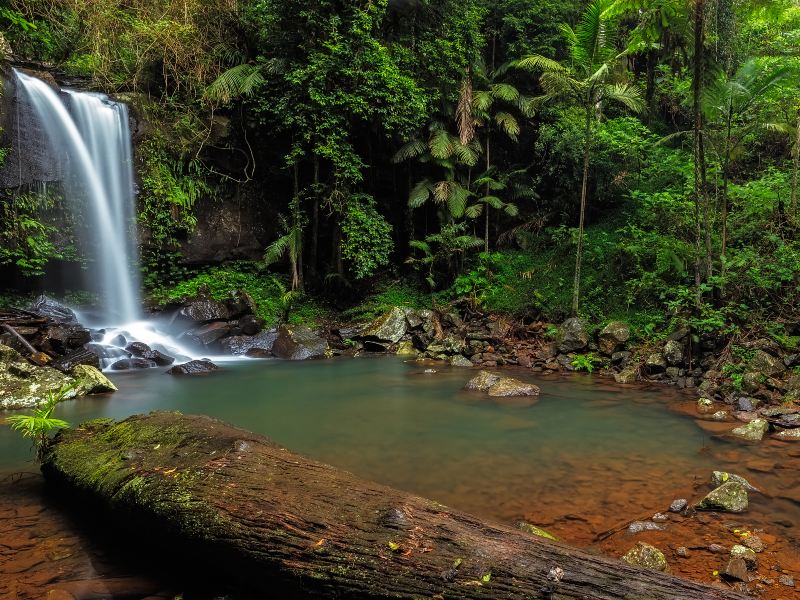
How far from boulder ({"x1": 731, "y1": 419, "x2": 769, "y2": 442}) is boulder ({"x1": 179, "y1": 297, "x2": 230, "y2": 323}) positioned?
445 inches

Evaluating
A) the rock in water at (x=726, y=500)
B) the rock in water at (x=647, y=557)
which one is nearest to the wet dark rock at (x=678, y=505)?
the rock in water at (x=726, y=500)

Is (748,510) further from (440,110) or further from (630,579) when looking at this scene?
(440,110)

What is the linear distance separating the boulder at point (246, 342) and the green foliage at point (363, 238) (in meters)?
3.02

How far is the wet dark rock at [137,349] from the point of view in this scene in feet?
34.1

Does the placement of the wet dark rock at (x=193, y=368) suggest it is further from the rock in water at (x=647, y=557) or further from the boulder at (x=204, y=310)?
the rock in water at (x=647, y=557)

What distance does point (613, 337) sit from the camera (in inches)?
390

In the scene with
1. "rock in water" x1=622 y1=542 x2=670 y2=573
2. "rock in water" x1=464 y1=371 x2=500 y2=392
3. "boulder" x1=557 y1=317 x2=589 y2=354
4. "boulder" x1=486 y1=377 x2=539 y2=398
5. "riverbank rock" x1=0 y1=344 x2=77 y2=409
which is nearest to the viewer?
"rock in water" x1=622 y1=542 x2=670 y2=573

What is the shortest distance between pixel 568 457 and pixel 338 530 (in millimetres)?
3288

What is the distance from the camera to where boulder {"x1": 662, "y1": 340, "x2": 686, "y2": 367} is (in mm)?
8555

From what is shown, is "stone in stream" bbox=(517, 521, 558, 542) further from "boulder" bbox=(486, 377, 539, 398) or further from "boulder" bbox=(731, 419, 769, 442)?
"boulder" bbox=(486, 377, 539, 398)

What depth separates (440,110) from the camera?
15.1m

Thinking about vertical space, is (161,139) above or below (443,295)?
above

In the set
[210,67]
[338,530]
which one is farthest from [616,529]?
[210,67]

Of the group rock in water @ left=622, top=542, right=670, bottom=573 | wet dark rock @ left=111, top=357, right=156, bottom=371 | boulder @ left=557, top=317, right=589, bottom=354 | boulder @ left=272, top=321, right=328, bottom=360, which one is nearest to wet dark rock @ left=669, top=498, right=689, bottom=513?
rock in water @ left=622, top=542, right=670, bottom=573
